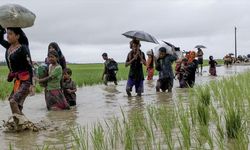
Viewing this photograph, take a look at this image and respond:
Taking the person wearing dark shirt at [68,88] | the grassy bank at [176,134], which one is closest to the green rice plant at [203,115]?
the grassy bank at [176,134]

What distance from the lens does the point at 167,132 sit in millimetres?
4875

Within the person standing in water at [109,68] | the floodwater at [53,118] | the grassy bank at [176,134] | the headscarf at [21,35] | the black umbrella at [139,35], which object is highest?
the black umbrella at [139,35]

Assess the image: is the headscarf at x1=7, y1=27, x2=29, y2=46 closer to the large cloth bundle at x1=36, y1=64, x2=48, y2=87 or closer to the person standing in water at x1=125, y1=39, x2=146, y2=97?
the large cloth bundle at x1=36, y1=64, x2=48, y2=87

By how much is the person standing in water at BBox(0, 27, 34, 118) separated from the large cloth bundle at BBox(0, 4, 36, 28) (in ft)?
0.54

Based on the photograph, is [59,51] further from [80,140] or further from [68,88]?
[80,140]

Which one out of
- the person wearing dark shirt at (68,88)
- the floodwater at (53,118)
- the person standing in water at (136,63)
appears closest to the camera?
the floodwater at (53,118)

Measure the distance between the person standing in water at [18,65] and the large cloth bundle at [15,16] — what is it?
6.4 inches

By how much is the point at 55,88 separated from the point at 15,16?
2959mm

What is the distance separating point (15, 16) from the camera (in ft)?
21.1

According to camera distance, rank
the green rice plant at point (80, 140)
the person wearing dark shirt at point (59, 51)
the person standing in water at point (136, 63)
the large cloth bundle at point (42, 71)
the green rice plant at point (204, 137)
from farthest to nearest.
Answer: the person standing in water at point (136, 63), the large cloth bundle at point (42, 71), the person wearing dark shirt at point (59, 51), the green rice plant at point (204, 137), the green rice plant at point (80, 140)

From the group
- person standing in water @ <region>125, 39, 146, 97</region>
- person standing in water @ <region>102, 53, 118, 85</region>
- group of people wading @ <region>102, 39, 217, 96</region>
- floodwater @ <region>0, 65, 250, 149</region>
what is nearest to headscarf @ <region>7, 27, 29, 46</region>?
floodwater @ <region>0, 65, 250, 149</region>

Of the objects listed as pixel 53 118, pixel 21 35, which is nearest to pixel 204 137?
pixel 21 35

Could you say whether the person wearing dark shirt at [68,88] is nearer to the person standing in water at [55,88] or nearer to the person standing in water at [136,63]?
the person standing in water at [55,88]

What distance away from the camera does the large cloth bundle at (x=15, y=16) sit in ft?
21.0
